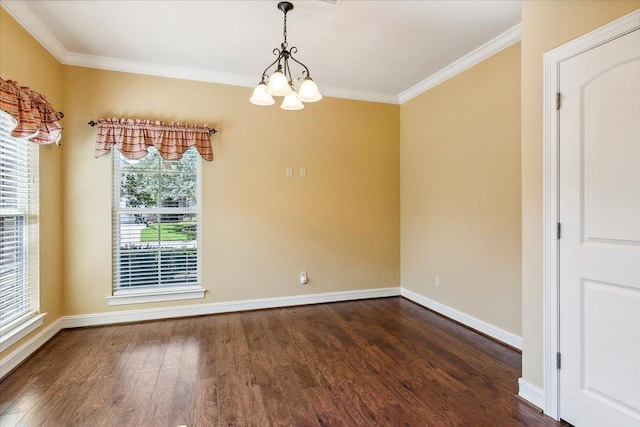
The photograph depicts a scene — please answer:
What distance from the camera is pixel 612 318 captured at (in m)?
1.62

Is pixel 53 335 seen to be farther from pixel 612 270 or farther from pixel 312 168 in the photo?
pixel 612 270

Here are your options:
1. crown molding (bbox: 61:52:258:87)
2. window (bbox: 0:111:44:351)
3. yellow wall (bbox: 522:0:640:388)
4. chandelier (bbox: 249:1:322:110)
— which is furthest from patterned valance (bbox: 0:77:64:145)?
yellow wall (bbox: 522:0:640:388)

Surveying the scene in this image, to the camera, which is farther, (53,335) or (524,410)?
(53,335)

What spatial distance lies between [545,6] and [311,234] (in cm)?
299

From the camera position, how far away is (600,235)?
1.66 metres

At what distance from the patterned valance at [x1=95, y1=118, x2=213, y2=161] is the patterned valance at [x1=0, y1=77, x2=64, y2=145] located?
46 centimetres

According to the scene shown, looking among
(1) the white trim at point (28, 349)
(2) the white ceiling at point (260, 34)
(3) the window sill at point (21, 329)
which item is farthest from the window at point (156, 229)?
(2) the white ceiling at point (260, 34)

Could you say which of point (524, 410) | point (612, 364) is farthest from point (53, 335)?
point (612, 364)

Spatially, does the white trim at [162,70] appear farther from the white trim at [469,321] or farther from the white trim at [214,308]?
the white trim at [469,321]

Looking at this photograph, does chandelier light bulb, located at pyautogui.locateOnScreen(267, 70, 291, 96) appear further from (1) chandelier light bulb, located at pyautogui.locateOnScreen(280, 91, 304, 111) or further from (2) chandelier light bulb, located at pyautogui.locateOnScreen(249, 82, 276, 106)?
(1) chandelier light bulb, located at pyautogui.locateOnScreen(280, 91, 304, 111)

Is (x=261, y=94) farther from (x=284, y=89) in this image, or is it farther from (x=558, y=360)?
(x=558, y=360)

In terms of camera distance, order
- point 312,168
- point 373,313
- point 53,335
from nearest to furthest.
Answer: point 53,335 → point 373,313 → point 312,168

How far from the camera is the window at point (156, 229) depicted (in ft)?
11.1

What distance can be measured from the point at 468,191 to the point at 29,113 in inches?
152
